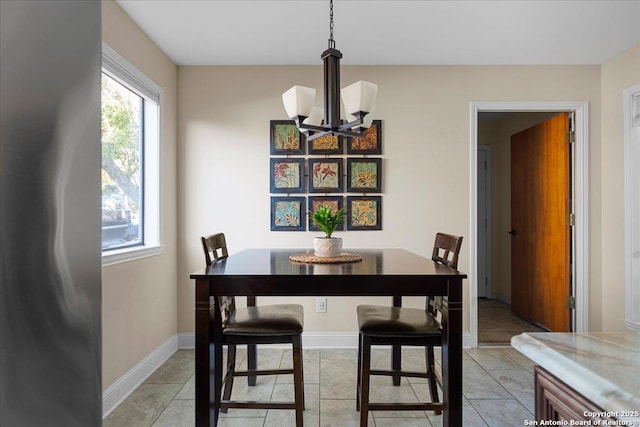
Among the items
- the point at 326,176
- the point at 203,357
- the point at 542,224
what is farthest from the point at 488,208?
the point at 203,357

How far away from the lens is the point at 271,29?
2738 millimetres

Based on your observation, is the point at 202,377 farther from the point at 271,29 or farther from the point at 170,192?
the point at 271,29

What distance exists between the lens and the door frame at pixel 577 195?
10.9ft

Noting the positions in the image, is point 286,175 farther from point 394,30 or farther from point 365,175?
point 394,30

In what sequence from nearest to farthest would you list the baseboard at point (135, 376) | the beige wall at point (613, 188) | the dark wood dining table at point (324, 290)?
the dark wood dining table at point (324, 290)
the baseboard at point (135, 376)
the beige wall at point (613, 188)

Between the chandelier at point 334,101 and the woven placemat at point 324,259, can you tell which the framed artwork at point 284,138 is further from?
the woven placemat at point 324,259

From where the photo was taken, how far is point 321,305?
132 inches

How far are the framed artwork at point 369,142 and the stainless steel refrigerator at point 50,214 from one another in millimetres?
2965

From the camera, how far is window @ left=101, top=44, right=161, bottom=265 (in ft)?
7.92

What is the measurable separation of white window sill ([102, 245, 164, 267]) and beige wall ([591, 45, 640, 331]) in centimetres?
360

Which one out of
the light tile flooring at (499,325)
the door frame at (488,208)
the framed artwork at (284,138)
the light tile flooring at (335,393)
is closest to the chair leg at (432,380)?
the light tile flooring at (335,393)

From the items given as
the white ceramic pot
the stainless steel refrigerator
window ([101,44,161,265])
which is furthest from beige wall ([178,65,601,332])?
the stainless steel refrigerator

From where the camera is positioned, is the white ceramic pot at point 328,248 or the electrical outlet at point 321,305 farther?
the electrical outlet at point 321,305

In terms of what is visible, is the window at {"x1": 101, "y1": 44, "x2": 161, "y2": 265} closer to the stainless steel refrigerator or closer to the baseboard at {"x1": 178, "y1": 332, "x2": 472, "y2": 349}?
the baseboard at {"x1": 178, "y1": 332, "x2": 472, "y2": 349}
